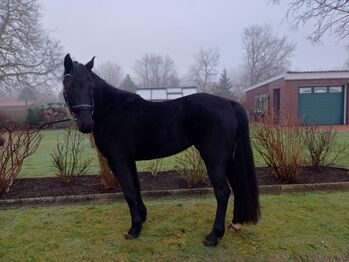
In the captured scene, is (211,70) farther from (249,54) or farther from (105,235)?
(105,235)

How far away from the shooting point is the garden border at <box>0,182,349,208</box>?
4.59m

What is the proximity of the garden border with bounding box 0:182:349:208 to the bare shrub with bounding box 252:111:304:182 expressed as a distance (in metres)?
0.29

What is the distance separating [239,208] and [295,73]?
19.3m

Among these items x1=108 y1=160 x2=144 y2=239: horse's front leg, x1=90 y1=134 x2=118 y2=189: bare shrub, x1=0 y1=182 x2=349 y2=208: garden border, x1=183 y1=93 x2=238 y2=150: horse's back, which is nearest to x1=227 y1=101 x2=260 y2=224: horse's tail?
x1=183 y1=93 x2=238 y2=150: horse's back

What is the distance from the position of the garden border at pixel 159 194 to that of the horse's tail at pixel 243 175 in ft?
4.81

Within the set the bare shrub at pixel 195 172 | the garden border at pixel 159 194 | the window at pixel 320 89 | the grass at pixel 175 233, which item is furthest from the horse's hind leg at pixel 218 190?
the window at pixel 320 89

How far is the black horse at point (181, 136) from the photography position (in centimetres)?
313

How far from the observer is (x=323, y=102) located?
20641 millimetres

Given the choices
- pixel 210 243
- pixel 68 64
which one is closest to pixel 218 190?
pixel 210 243

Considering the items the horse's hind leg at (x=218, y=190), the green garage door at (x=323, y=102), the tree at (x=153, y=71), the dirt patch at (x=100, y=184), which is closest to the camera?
the horse's hind leg at (x=218, y=190)

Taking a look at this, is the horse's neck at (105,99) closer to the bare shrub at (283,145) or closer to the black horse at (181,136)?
the black horse at (181,136)

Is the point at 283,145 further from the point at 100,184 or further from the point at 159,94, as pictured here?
the point at 159,94

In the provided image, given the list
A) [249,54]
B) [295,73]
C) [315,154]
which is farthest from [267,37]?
[315,154]

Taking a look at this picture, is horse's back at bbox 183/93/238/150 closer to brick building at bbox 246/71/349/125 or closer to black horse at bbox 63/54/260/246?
black horse at bbox 63/54/260/246
